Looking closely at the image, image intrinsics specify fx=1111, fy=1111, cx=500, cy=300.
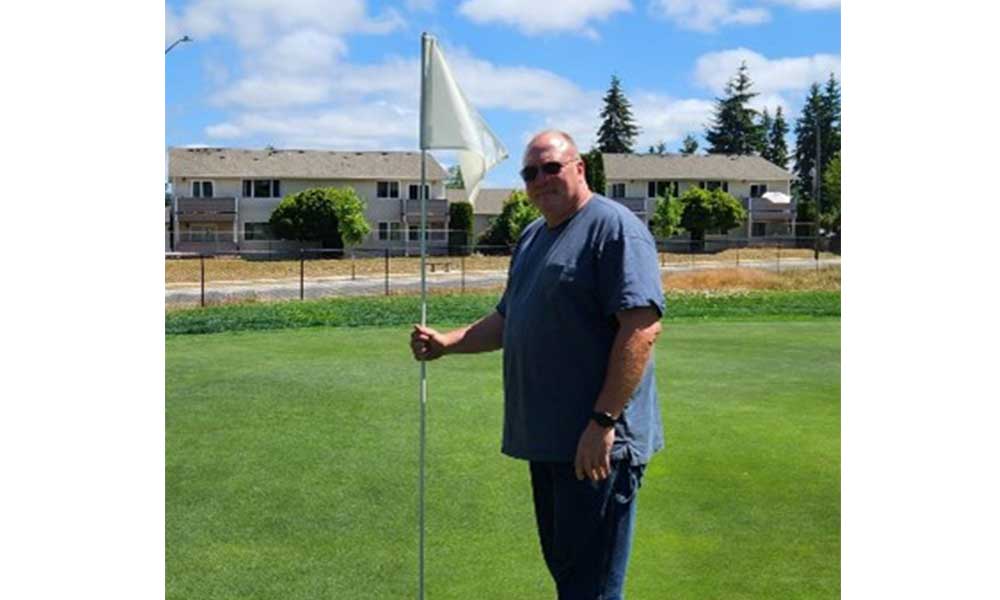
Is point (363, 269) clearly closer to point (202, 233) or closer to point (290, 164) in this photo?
point (202, 233)

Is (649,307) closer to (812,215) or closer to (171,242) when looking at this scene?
(171,242)

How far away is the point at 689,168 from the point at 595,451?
38119 mm

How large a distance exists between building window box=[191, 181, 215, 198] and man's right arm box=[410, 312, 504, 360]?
32989 mm

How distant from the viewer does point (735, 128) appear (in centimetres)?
4509

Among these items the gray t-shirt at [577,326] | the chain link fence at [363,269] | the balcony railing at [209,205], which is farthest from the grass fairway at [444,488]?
the balcony railing at [209,205]

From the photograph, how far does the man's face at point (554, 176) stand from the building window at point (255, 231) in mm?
30733

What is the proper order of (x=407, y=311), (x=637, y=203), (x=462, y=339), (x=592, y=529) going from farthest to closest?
(x=637, y=203)
(x=407, y=311)
(x=462, y=339)
(x=592, y=529)

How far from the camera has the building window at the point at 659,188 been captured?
126ft

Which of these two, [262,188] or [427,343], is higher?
[262,188]

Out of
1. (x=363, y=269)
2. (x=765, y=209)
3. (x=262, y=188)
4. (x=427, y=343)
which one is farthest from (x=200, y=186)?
(x=427, y=343)
